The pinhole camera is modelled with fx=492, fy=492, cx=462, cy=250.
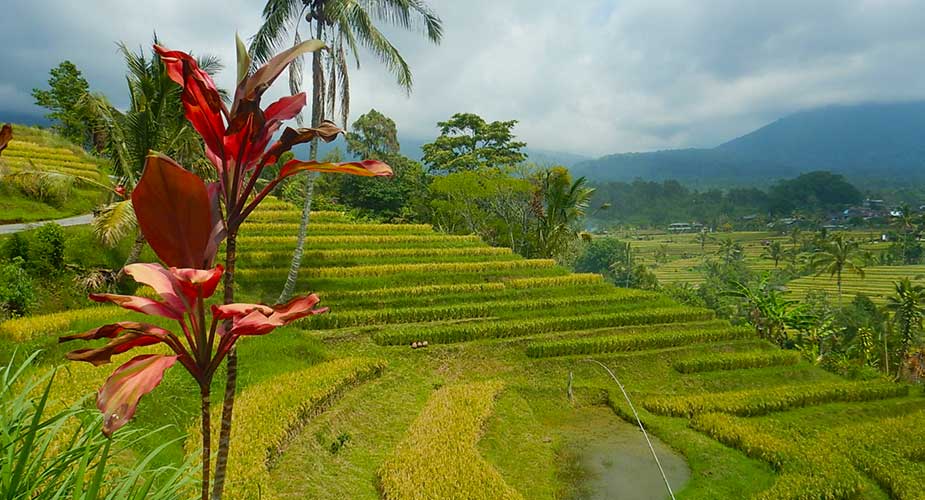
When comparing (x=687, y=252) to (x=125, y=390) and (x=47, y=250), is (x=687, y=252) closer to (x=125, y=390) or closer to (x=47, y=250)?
(x=47, y=250)

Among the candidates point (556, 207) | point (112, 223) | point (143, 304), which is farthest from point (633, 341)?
point (143, 304)

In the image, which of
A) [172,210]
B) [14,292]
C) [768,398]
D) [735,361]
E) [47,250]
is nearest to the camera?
[172,210]

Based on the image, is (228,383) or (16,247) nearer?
(228,383)

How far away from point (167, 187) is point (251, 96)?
266 mm

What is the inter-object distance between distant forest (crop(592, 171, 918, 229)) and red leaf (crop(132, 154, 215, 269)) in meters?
105

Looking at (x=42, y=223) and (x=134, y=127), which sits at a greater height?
(x=134, y=127)

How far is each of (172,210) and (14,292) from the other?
31.2ft

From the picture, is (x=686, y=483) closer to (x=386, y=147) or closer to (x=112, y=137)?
(x=112, y=137)

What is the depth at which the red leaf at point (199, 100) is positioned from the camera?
1087mm

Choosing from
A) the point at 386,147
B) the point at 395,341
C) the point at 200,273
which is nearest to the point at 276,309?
the point at 200,273

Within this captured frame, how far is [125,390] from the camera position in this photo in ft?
3.17

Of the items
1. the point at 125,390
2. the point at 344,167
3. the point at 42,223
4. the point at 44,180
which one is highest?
the point at 44,180

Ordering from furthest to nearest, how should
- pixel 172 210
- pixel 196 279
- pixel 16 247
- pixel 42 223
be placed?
pixel 42 223
pixel 16 247
pixel 172 210
pixel 196 279

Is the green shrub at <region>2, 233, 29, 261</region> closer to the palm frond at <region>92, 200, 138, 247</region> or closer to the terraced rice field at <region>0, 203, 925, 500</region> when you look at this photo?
the palm frond at <region>92, 200, 138, 247</region>
